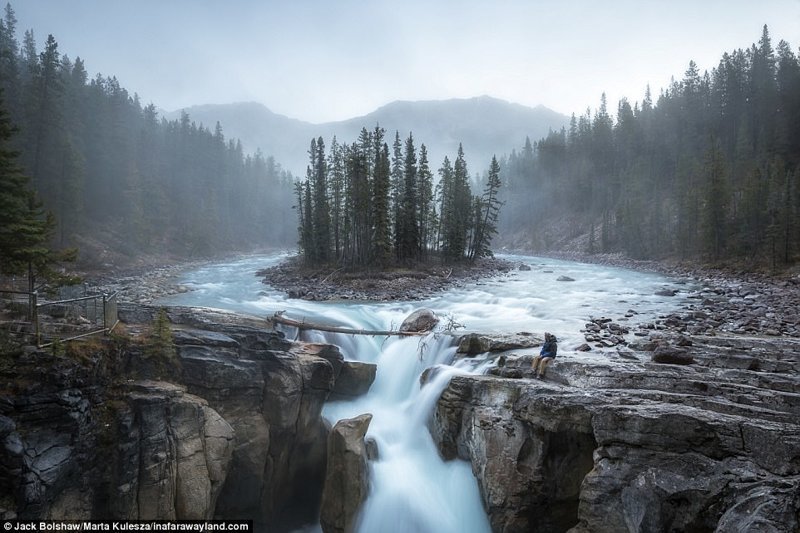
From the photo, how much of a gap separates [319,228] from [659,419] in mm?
46097

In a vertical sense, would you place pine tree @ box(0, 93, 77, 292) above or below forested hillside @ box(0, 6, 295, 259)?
below

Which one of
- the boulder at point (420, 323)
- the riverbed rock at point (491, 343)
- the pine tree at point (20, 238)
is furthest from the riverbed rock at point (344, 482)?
the pine tree at point (20, 238)

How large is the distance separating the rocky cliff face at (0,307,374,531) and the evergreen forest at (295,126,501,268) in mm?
31717

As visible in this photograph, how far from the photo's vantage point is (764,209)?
1837 inches

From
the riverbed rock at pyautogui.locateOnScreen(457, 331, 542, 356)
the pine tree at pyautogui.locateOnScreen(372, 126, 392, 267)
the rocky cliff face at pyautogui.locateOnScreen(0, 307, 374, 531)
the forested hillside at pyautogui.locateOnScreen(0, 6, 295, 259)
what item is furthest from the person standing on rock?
the pine tree at pyautogui.locateOnScreen(372, 126, 392, 267)

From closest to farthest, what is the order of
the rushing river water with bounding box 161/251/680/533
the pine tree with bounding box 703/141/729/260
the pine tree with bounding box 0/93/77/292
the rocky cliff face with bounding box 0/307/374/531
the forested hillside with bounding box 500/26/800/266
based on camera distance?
the rocky cliff face with bounding box 0/307/374/531 → the pine tree with bounding box 0/93/77/292 → the rushing river water with bounding box 161/251/680/533 → the forested hillside with bounding box 500/26/800/266 → the pine tree with bounding box 703/141/729/260

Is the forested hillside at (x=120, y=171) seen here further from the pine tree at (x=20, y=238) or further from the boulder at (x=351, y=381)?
the boulder at (x=351, y=381)

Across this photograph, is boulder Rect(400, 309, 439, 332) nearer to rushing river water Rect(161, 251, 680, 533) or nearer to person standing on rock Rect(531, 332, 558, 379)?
rushing river water Rect(161, 251, 680, 533)

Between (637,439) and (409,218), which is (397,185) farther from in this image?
(637,439)

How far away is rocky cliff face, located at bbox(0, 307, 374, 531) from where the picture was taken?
8.30 m

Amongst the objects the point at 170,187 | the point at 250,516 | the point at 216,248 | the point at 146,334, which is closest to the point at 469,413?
the point at 250,516

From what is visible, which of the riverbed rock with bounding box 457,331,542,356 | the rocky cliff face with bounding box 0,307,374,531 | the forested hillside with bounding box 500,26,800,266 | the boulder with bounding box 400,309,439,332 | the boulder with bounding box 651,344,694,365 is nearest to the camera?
the rocky cliff face with bounding box 0,307,374,531

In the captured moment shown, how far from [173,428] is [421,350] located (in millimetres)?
9835

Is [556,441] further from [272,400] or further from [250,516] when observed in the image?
[250,516]
